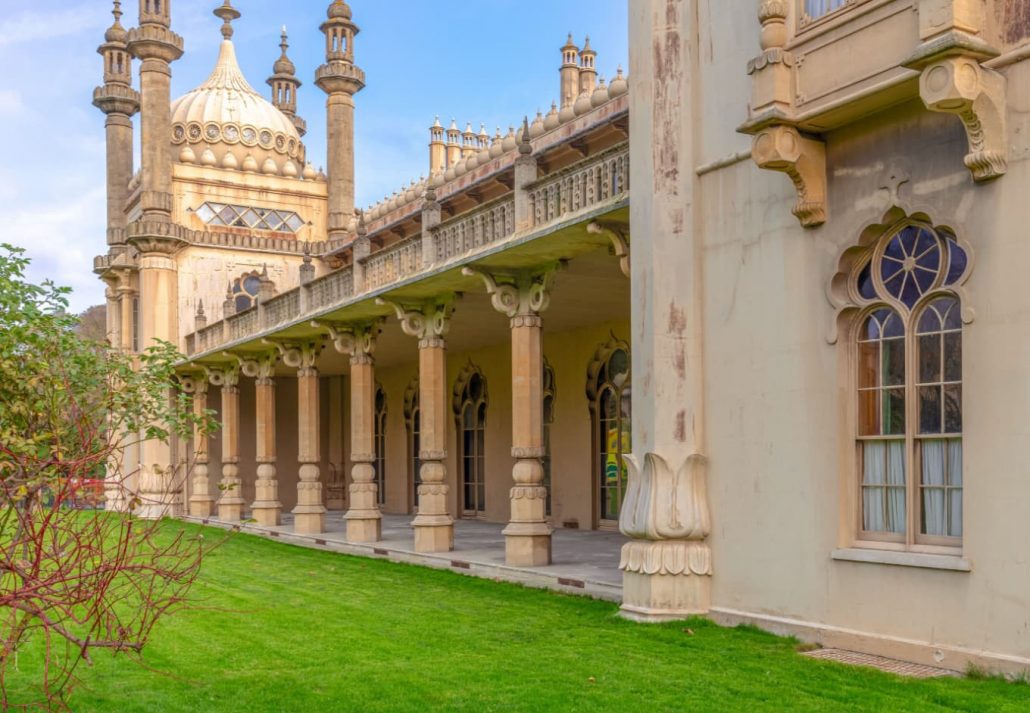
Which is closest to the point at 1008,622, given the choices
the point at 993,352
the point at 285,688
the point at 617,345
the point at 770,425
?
the point at 993,352

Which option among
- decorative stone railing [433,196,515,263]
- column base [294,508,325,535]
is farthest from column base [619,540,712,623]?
column base [294,508,325,535]

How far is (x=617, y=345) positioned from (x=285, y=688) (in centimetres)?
1268

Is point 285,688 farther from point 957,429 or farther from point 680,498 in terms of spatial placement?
point 957,429

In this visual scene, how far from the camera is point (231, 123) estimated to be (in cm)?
3491

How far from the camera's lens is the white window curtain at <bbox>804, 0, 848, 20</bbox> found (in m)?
8.81

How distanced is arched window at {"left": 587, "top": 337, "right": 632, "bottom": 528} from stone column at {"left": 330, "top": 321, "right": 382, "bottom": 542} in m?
4.00

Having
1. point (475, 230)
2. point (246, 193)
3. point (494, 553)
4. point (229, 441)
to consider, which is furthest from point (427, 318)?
point (246, 193)

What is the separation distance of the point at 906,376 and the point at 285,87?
39.6 m

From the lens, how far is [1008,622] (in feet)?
25.0

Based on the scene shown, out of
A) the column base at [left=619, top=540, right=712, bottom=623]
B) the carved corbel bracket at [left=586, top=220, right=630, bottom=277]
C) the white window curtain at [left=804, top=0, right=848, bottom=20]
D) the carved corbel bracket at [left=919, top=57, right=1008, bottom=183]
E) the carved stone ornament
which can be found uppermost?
the white window curtain at [left=804, top=0, right=848, bottom=20]

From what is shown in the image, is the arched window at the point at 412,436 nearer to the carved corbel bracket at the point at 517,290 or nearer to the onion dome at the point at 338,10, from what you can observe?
the onion dome at the point at 338,10

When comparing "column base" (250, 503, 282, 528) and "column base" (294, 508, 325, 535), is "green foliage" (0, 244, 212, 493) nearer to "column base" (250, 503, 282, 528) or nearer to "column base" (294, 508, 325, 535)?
"column base" (294, 508, 325, 535)

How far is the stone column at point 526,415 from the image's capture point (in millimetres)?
14195

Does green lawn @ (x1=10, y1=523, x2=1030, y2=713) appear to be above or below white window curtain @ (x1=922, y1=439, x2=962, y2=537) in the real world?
below
